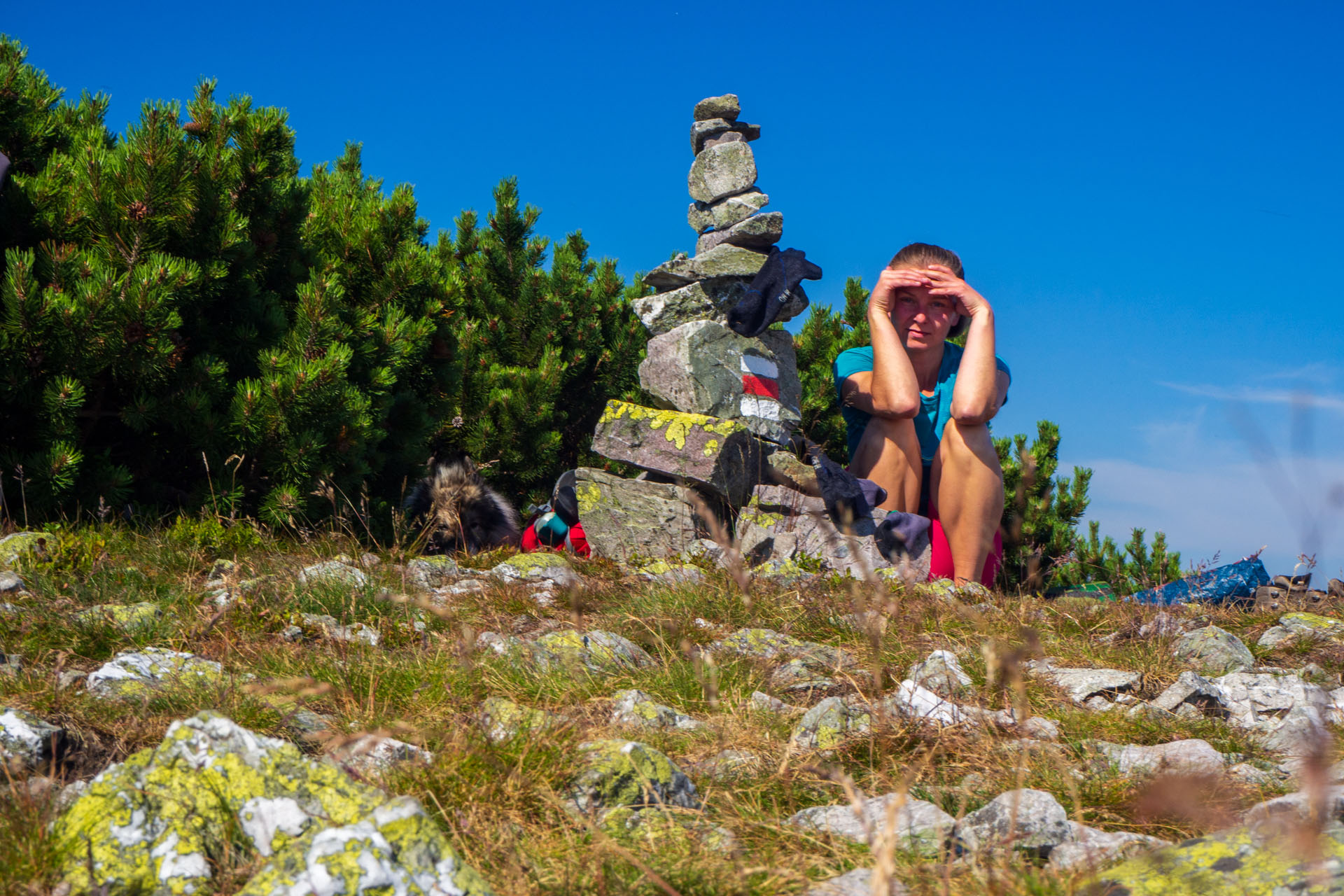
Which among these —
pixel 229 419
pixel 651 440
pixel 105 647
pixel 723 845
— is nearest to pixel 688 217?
pixel 651 440

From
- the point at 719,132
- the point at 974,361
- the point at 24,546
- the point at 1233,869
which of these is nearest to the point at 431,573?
the point at 24,546

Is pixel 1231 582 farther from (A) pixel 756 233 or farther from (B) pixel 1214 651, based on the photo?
(A) pixel 756 233

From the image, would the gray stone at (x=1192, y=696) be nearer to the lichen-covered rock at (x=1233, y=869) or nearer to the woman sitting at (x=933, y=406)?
the lichen-covered rock at (x=1233, y=869)

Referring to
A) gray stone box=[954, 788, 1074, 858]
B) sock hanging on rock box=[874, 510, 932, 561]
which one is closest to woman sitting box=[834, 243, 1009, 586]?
sock hanging on rock box=[874, 510, 932, 561]

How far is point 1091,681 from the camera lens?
301 centimetres

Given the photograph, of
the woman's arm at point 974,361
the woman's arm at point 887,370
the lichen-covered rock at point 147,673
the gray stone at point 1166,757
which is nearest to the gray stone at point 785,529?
the woman's arm at point 887,370

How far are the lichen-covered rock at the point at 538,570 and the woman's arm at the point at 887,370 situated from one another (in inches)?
81.9

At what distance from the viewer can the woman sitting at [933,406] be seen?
5.41m

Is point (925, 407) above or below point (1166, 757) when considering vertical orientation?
above

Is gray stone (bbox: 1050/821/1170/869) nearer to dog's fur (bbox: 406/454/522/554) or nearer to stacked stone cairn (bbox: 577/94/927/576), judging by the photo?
stacked stone cairn (bbox: 577/94/927/576)

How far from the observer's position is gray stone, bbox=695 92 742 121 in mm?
6742

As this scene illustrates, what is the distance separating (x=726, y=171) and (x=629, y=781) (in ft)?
17.9

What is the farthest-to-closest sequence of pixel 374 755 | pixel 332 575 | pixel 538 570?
1. pixel 538 570
2. pixel 332 575
3. pixel 374 755

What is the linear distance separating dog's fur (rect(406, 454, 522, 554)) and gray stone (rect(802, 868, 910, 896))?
16.3 feet
